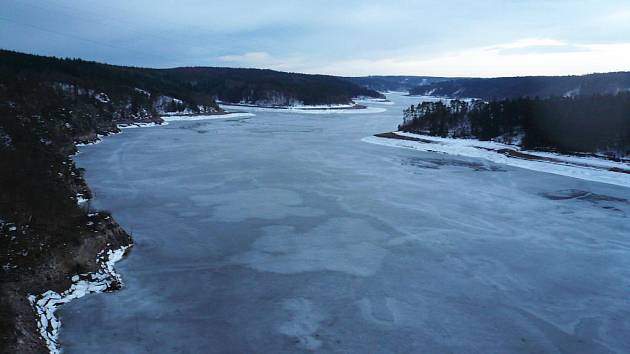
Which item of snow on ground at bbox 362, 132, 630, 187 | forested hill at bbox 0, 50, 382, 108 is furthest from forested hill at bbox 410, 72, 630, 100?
forested hill at bbox 0, 50, 382, 108

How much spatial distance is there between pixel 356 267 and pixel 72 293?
5.53m

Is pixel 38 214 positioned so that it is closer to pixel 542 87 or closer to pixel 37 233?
pixel 37 233

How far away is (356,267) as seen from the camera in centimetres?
971

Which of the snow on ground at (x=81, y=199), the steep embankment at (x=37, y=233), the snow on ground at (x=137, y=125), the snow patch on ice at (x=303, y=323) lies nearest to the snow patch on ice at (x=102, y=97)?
the snow on ground at (x=137, y=125)

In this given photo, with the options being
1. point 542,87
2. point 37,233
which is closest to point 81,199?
point 37,233

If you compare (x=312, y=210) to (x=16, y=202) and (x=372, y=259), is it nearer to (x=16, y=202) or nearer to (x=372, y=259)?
(x=372, y=259)

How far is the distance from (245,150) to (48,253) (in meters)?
21.2

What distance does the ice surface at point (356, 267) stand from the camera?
22.6 ft

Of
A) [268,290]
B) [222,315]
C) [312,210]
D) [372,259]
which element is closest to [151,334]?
[222,315]

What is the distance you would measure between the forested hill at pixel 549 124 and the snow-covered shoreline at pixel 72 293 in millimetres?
31132

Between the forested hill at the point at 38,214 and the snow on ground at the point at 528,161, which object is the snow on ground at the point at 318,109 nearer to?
the snow on ground at the point at 528,161

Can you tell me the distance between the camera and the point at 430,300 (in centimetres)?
816

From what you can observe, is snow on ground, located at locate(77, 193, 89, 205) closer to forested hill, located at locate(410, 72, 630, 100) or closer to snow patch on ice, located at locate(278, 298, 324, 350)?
snow patch on ice, located at locate(278, 298, 324, 350)

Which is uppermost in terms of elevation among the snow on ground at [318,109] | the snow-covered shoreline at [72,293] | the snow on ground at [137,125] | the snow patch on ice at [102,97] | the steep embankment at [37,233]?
the snow patch on ice at [102,97]
